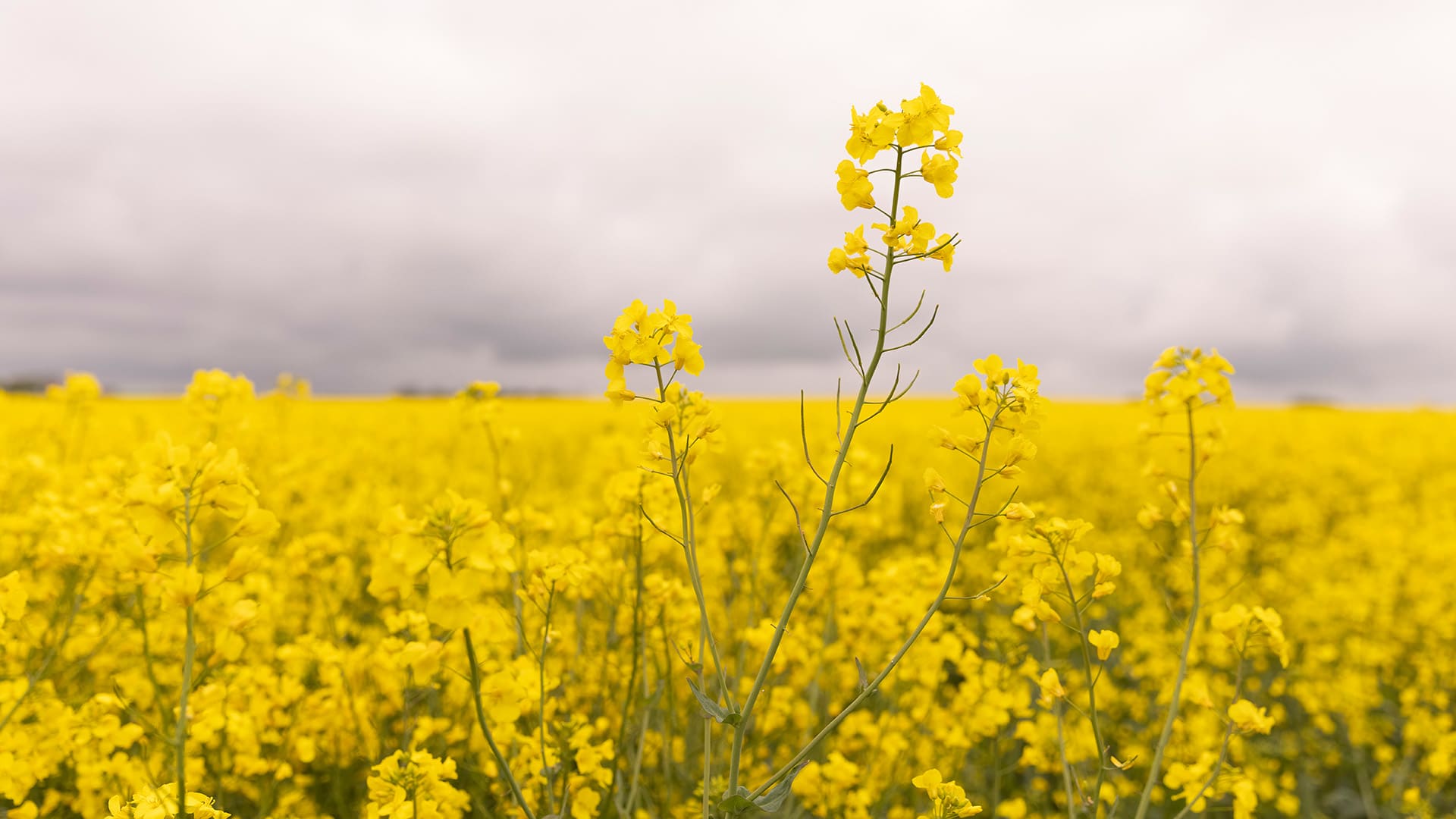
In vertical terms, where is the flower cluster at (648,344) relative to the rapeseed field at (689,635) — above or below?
above

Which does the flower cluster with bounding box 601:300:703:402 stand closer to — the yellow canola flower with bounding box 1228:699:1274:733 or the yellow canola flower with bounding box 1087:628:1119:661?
the yellow canola flower with bounding box 1087:628:1119:661

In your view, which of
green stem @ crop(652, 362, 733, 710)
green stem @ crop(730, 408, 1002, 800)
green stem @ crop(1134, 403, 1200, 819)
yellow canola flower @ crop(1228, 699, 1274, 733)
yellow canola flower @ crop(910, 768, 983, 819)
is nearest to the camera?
green stem @ crop(730, 408, 1002, 800)

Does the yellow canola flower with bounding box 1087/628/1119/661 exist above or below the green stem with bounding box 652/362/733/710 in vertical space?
below

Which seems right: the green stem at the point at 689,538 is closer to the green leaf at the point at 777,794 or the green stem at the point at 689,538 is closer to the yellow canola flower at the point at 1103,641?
the green leaf at the point at 777,794

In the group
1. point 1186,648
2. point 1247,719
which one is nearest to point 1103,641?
point 1186,648

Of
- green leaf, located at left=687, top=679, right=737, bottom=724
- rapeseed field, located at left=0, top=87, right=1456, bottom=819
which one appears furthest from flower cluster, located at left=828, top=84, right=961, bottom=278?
green leaf, located at left=687, top=679, right=737, bottom=724

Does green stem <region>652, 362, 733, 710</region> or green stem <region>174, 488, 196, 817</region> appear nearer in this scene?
green stem <region>174, 488, 196, 817</region>

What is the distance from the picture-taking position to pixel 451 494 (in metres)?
1.28

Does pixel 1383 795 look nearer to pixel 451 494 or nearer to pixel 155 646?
pixel 451 494

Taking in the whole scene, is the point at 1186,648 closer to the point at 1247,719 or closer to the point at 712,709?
the point at 1247,719

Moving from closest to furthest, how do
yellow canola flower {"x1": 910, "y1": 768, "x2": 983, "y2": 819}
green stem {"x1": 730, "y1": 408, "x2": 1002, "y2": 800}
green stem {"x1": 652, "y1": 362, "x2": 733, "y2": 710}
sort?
1. green stem {"x1": 730, "y1": 408, "x2": 1002, "y2": 800}
2. green stem {"x1": 652, "y1": 362, "x2": 733, "y2": 710}
3. yellow canola flower {"x1": 910, "y1": 768, "x2": 983, "y2": 819}

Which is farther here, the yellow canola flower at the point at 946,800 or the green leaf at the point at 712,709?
the yellow canola flower at the point at 946,800

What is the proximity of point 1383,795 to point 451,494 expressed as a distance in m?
5.94

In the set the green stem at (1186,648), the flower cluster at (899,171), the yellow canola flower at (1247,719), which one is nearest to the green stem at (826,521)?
the flower cluster at (899,171)
